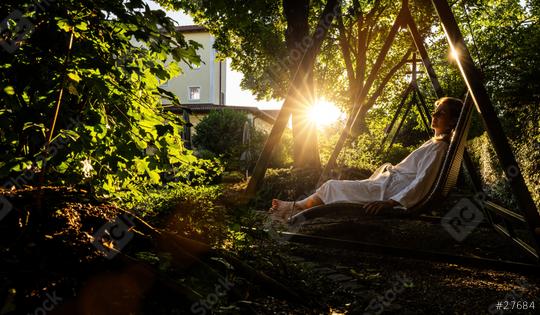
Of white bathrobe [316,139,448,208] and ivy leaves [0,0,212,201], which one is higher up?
ivy leaves [0,0,212,201]

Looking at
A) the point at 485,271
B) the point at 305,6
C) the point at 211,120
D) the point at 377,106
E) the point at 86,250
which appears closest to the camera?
the point at 86,250

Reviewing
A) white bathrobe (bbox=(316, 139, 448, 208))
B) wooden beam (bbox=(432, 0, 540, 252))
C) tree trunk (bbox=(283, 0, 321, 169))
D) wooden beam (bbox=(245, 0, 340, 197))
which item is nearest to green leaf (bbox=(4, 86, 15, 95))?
wooden beam (bbox=(245, 0, 340, 197))

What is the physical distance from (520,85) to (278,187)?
526 centimetres

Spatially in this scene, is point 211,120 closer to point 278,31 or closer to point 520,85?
point 278,31

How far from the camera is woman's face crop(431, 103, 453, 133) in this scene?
179 inches

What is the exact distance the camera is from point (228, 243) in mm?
2873

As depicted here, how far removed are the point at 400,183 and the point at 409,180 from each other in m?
0.12

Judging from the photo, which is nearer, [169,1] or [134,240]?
[134,240]

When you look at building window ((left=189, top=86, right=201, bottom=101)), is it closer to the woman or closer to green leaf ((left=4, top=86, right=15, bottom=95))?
the woman

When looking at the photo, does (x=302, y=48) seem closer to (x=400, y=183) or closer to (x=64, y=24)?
(x=400, y=183)

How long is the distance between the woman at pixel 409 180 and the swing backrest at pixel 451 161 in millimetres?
354

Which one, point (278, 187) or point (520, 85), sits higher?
point (520, 85)

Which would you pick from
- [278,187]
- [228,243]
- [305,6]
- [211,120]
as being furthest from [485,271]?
[211,120]

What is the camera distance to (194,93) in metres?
34.0
